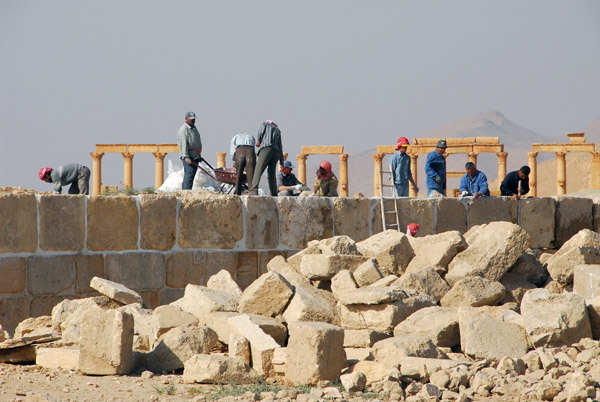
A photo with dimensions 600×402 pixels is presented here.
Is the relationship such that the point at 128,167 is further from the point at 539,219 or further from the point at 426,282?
the point at 426,282

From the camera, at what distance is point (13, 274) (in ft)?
29.5

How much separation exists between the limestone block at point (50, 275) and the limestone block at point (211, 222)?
1.38 metres

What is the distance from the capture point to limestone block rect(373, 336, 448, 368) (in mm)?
6582

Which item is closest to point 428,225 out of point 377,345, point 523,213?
point 523,213

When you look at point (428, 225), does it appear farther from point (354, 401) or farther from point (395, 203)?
point (354, 401)

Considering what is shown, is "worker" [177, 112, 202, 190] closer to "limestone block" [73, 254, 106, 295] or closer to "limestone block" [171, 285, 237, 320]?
"limestone block" [73, 254, 106, 295]

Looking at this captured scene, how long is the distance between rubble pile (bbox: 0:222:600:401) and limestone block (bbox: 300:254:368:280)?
1 centimetres

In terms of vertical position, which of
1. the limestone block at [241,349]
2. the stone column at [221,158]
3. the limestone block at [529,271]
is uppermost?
the stone column at [221,158]

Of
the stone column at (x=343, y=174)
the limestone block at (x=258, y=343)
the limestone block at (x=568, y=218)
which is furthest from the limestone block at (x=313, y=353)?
the stone column at (x=343, y=174)

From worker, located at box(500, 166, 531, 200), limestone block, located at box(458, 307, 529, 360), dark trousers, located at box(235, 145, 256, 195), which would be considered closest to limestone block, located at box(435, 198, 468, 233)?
worker, located at box(500, 166, 531, 200)

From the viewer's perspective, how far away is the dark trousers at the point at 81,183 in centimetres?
1215

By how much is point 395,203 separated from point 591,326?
3962 millimetres

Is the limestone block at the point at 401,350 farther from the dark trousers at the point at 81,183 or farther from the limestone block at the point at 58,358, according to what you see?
the dark trousers at the point at 81,183

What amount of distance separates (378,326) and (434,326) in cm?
53
